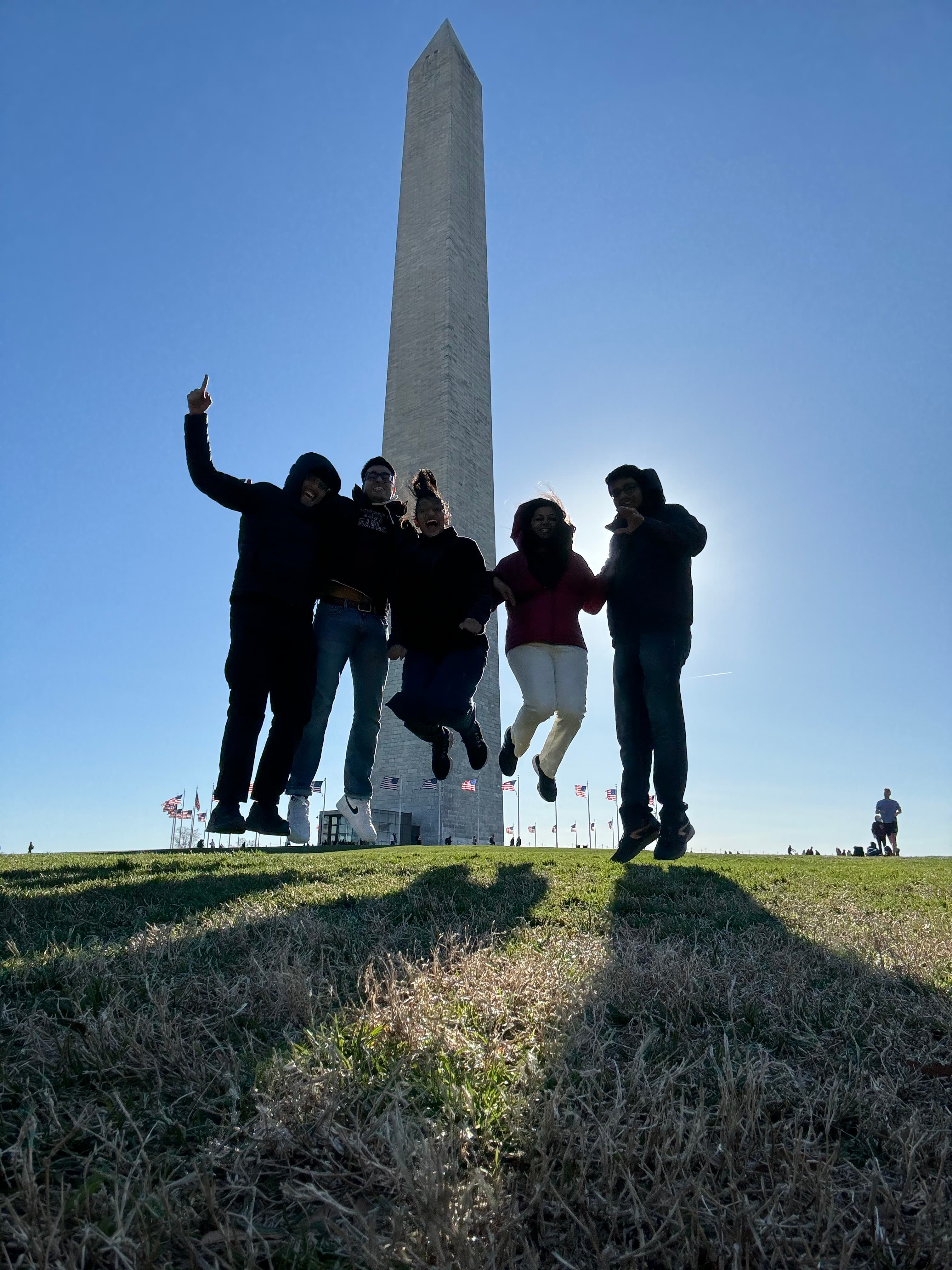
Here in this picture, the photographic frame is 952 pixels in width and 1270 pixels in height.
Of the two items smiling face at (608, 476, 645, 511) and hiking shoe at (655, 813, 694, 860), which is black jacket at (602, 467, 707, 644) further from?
hiking shoe at (655, 813, 694, 860)

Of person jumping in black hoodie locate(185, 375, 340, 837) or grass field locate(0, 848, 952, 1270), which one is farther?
person jumping in black hoodie locate(185, 375, 340, 837)

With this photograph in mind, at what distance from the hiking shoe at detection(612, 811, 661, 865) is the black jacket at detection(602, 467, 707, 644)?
1267 mm

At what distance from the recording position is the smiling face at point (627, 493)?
577 centimetres

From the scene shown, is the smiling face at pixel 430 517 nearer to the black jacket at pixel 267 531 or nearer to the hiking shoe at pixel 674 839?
the black jacket at pixel 267 531

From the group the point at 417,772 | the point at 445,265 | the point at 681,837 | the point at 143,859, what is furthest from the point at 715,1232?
the point at 445,265

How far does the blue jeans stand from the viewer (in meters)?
5.55

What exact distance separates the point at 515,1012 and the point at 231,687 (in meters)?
3.74

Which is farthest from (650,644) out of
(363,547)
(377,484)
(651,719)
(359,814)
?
(359,814)

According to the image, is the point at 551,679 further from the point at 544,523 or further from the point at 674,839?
the point at 674,839

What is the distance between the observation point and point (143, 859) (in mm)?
6910

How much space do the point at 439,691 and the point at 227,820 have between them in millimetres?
1516

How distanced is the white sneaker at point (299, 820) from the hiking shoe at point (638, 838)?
2.09 metres

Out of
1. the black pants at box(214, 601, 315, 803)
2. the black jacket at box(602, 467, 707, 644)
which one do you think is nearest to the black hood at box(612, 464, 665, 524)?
the black jacket at box(602, 467, 707, 644)

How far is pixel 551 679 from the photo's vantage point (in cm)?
582
